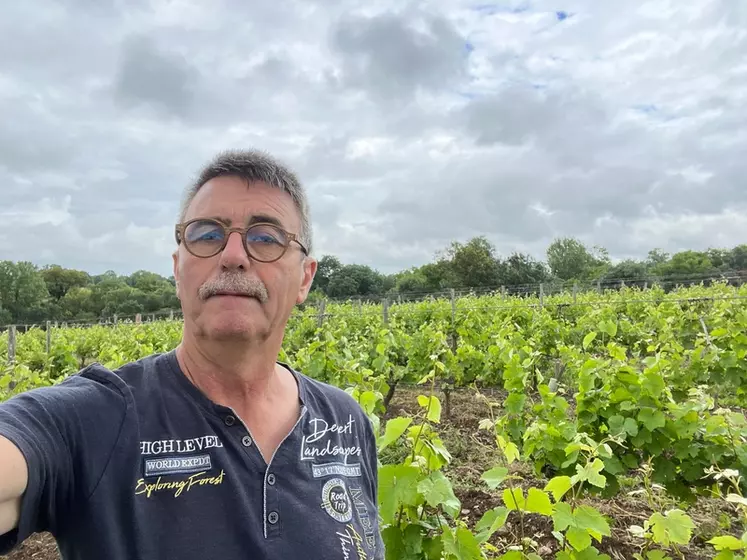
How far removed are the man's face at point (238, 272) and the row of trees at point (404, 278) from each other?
137ft

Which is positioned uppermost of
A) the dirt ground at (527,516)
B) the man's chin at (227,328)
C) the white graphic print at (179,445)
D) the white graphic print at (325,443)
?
Result: the man's chin at (227,328)

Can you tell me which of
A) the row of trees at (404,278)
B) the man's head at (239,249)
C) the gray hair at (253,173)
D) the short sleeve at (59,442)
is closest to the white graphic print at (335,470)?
the man's head at (239,249)

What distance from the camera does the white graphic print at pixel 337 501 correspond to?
129 cm

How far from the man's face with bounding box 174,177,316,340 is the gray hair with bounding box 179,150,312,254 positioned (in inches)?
0.8

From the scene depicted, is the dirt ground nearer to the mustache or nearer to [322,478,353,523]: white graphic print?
[322,478,353,523]: white graphic print

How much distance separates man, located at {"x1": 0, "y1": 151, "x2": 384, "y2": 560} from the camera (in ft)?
3.21

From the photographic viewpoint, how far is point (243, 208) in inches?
54.4

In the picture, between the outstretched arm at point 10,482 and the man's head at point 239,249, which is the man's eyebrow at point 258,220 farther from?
the outstretched arm at point 10,482

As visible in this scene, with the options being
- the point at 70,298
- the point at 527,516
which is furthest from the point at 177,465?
the point at 70,298

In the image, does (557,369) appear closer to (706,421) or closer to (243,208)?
(706,421)

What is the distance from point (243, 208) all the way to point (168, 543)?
78cm

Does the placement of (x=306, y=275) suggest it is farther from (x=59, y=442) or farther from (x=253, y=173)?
(x=59, y=442)

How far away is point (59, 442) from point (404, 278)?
192 ft

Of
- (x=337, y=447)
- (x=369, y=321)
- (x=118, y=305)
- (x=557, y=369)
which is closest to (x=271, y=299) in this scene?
(x=337, y=447)
